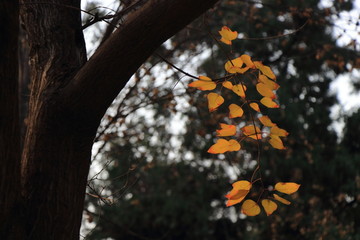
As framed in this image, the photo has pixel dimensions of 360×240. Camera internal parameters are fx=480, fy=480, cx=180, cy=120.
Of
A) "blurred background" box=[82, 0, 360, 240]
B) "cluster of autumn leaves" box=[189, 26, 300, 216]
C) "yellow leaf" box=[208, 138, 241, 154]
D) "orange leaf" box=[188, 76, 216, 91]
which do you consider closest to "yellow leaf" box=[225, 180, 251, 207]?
"cluster of autumn leaves" box=[189, 26, 300, 216]

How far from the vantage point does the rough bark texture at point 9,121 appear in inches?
71.4

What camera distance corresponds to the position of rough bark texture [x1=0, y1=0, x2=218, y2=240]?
194cm

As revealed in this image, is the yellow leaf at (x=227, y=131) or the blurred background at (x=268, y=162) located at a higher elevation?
the blurred background at (x=268, y=162)

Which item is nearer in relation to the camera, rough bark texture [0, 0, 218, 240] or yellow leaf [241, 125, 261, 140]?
rough bark texture [0, 0, 218, 240]

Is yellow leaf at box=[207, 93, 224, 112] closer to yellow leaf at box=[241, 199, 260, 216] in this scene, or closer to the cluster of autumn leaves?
the cluster of autumn leaves

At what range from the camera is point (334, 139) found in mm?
10109

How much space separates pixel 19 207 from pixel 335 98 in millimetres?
9648

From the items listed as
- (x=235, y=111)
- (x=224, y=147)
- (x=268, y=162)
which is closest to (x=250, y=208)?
(x=224, y=147)

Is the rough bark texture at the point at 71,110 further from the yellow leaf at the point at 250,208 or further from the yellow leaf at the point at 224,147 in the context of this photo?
the yellow leaf at the point at 250,208

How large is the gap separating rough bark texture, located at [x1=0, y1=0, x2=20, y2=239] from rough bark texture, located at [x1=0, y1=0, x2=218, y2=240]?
0.02 m

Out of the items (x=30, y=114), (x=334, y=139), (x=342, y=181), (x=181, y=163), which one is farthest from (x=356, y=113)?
(x=30, y=114)

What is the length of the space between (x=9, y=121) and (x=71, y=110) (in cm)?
28

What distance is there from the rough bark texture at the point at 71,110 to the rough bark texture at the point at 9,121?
16 millimetres

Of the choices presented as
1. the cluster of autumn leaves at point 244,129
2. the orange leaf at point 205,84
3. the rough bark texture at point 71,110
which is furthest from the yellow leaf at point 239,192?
the rough bark texture at point 71,110
